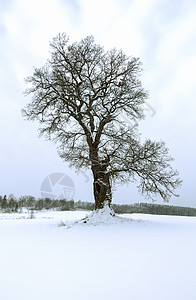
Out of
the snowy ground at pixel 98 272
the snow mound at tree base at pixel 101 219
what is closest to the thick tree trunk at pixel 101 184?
the snow mound at tree base at pixel 101 219

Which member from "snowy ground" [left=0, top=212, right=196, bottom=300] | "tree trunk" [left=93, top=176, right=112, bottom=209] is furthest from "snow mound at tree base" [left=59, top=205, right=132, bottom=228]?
"snowy ground" [left=0, top=212, right=196, bottom=300]

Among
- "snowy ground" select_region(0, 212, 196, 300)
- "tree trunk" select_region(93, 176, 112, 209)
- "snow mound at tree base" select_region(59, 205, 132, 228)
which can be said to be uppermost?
"tree trunk" select_region(93, 176, 112, 209)

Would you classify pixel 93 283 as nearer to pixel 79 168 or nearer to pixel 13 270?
pixel 13 270

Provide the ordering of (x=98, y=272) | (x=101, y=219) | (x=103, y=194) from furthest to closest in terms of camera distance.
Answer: (x=103, y=194)
(x=101, y=219)
(x=98, y=272)

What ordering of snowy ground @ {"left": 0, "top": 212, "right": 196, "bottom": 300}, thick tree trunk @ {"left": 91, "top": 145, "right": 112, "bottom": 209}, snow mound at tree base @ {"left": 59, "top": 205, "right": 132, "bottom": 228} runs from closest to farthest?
snowy ground @ {"left": 0, "top": 212, "right": 196, "bottom": 300} → snow mound at tree base @ {"left": 59, "top": 205, "right": 132, "bottom": 228} → thick tree trunk @ {"left": 91, "top": 145, "right": 112, "bottom": 209}

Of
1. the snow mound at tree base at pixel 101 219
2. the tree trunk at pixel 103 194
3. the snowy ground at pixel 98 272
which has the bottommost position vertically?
the snow mound at tree base at pixel 101 219

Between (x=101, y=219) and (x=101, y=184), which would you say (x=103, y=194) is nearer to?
(x=101, y=184)

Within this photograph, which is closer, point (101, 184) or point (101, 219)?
point (101, 219)

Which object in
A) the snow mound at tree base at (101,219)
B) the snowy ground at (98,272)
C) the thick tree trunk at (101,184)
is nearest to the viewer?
the snowy ground at (98,272)

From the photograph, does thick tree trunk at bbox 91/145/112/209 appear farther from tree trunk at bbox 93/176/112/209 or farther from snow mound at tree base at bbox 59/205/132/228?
snow mound at tree base at bbox 59/205/132/228

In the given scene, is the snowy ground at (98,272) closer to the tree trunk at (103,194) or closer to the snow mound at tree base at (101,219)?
the snow mound at tree base at (101,219)

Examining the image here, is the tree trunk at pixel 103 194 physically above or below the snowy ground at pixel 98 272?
above

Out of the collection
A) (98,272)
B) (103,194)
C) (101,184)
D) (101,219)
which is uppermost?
(101,184)

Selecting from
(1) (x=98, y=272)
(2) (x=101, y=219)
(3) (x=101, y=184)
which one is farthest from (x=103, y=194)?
(1) (x=98, y=272)
